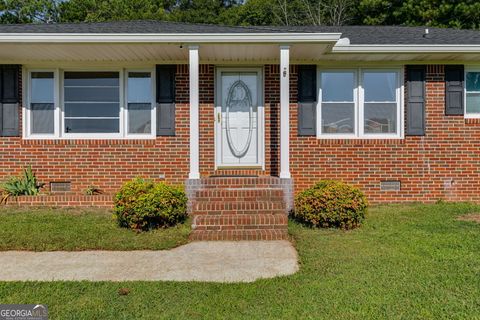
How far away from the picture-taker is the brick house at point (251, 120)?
7688mm

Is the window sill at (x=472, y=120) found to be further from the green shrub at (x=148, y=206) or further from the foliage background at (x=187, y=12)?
the foliage background at (x=187, y=12)

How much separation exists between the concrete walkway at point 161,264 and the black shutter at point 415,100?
4.21 metres

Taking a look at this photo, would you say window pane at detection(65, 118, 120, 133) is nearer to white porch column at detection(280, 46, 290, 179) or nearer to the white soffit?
the white soffit

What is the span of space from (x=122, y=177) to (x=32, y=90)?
2.54 m

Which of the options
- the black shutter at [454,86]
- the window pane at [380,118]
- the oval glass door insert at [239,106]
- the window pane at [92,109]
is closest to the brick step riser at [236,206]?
the oval glass door insert at [239,106]

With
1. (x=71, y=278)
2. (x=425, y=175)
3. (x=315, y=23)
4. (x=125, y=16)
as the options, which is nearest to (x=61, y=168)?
(x=71, y=278)

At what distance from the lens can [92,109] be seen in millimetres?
7930

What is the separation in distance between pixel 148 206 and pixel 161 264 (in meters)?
1.41

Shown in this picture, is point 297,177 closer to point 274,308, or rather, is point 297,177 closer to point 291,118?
point 291,118

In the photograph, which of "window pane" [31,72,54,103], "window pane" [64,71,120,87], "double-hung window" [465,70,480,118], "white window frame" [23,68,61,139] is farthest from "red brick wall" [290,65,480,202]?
"window pane" [31,72,54,103]

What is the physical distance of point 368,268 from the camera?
13.2ft

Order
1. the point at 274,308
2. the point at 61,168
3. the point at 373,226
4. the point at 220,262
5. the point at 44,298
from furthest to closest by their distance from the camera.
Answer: the point at 61,168 < the point at 373,226 < the point at 220,262 < the point at 44,298 < the point at 274,308

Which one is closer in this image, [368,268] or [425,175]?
[368,268]

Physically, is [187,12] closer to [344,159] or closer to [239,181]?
[344,159]
